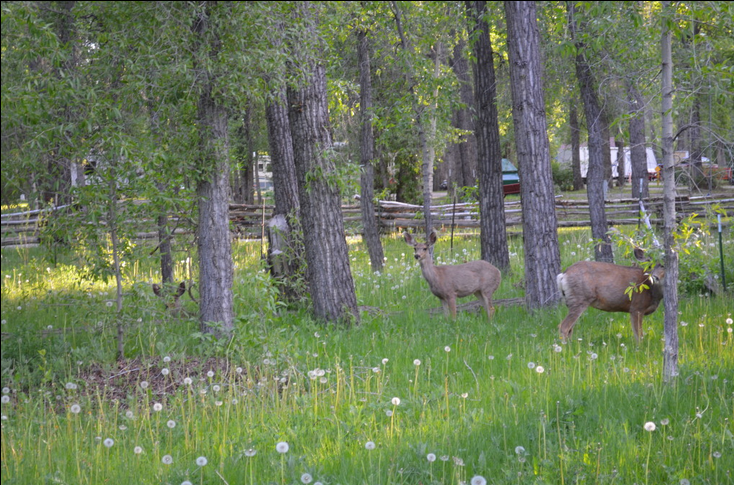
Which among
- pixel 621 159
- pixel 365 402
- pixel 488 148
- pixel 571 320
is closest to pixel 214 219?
pixel 365 402

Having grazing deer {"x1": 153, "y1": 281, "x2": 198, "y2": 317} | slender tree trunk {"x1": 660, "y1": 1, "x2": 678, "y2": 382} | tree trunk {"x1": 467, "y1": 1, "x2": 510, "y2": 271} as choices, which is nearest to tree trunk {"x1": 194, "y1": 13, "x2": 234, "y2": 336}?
grazing deer {"x1": 153, "y1": 281, "x2": 198, "y2": 317}

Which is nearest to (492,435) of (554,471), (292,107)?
(554,471)

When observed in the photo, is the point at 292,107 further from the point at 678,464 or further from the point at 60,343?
the point at 678,464

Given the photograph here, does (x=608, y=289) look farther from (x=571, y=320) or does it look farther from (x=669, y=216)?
(x=669, y=216)

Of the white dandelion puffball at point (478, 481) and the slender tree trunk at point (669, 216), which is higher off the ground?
the slender tree trunk at point (669, 216)

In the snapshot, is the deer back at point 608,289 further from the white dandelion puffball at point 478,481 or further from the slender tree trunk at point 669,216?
the white dandelion puffball at point 478,481

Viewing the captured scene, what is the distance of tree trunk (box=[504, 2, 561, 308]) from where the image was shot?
934 centimetres

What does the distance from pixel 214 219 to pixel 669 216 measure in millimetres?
4372

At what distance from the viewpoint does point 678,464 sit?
4.18 meters

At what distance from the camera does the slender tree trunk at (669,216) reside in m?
5.49

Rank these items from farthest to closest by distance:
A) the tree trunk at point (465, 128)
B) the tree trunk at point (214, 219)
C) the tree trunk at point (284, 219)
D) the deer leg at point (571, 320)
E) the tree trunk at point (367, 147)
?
the tree trunk at point (465, 128)
the tree trunk at point (367, 147)
the tree trunk at point (284, 219)
the deer leg at point (571, 320)
the tree trunk at point (214, 219)

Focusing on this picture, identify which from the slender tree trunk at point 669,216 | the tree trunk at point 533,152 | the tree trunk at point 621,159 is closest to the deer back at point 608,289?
the tree trunk at point 621,159

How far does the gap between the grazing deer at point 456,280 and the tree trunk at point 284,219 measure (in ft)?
5.40

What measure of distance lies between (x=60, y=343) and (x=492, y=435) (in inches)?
199
